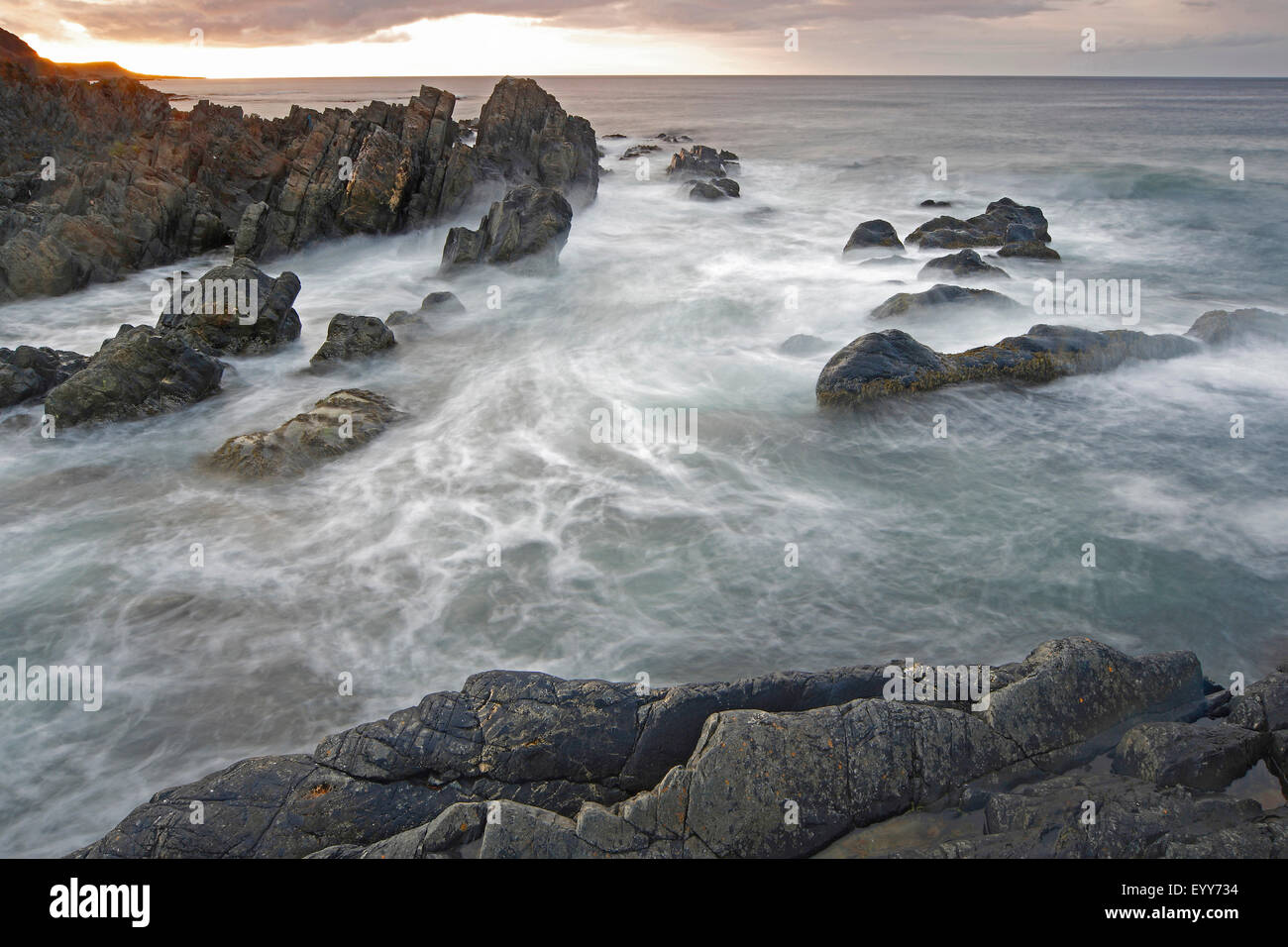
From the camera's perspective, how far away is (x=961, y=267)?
76.0 feet

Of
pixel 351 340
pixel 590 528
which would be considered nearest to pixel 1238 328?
pixel 590 528

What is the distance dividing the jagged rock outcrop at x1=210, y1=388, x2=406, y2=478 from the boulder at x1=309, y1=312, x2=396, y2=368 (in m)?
3.01

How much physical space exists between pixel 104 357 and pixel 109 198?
12895 mm

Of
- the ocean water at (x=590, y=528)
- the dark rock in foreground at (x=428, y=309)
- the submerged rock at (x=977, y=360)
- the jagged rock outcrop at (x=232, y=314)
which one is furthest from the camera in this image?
the dark rock in foreground at (x=428, y=309)

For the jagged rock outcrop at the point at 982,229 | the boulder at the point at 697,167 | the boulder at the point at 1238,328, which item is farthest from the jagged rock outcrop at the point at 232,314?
the boulder at the point at 697,167

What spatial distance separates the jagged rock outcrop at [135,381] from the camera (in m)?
13.9

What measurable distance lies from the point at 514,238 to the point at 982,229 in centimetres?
1714

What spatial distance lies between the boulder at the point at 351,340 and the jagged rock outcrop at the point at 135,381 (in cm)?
214

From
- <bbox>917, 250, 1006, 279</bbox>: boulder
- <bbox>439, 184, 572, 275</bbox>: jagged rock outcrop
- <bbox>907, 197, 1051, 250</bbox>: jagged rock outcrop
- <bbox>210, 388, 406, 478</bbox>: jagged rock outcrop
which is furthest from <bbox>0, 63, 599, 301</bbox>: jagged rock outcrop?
<bbox>917, 250, 1006, 279</bbox>: boulder

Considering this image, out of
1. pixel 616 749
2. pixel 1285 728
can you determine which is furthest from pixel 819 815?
pixel 1285 728

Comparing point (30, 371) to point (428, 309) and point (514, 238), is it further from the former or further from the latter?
point (514, 238)

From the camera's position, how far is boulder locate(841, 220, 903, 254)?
A: 27.7 metres

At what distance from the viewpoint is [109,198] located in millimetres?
23891

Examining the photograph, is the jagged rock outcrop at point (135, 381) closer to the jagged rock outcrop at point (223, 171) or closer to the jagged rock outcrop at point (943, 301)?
the jagged rock outcrop at point (223, 171)
